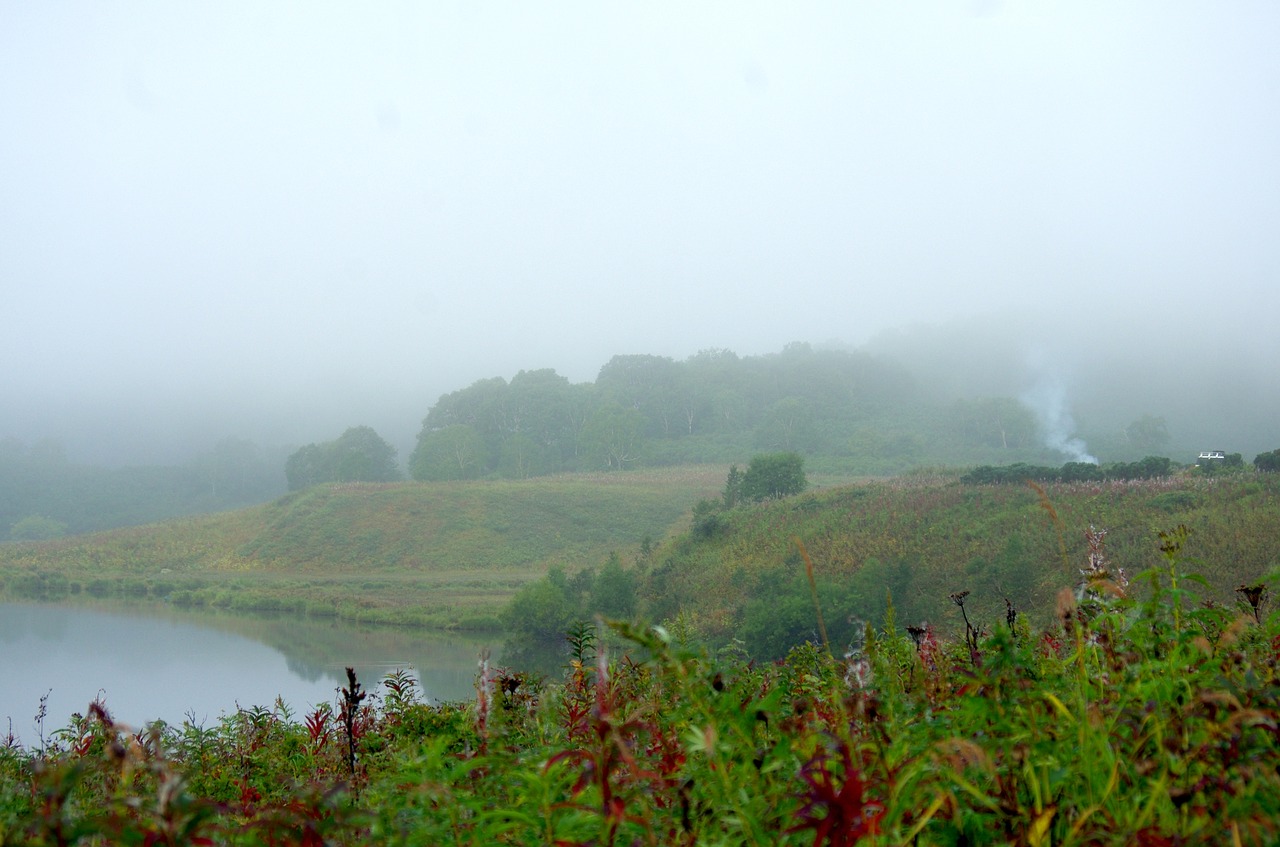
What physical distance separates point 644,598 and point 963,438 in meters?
48.5

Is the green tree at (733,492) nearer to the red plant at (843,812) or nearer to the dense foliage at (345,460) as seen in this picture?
the red plant at (843,812)

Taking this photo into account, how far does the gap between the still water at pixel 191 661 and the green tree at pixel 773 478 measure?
12.7m

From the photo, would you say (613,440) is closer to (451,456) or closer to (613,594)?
(451,456)

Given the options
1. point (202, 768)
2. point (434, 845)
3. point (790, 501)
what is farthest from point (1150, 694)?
point (790, 501)

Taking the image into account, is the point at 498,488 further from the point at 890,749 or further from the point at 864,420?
the point at 890,749

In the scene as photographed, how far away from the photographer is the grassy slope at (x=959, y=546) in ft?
51.1

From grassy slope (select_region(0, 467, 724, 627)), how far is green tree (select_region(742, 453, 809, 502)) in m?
6.14

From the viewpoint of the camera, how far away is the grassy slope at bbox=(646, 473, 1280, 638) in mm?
15578

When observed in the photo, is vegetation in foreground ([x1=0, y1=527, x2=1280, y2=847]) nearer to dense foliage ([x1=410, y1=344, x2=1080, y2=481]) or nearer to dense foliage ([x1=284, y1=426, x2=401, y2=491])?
dense foliage ([x1=410, y1=344, x2=1080, y2=481])

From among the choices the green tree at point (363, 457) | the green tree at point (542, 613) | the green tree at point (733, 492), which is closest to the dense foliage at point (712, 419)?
the green tree at point (363, 457)

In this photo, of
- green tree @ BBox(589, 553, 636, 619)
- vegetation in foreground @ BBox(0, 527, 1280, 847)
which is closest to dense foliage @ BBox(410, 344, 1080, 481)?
green tree @ BBox(589, 553, 636, 619)

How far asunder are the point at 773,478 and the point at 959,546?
41.5 feet

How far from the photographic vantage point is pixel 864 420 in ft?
242

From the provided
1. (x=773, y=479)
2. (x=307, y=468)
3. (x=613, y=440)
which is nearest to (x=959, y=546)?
(x=773, y=479)
